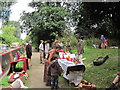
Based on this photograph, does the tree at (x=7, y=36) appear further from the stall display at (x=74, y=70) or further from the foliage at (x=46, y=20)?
the stall display at (x=74, y=70)

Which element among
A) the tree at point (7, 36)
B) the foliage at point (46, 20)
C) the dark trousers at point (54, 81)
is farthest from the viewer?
the tree at point (7, 36)

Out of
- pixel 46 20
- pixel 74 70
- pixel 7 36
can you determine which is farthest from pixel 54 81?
pixel 7 36

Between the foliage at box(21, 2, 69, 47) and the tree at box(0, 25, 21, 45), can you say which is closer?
the foliage at box(21, 2, 69, 47)

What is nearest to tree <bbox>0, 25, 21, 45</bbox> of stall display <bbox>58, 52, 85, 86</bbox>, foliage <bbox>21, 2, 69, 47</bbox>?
foliage <bbox>21, 2, 69, 47</bbox>

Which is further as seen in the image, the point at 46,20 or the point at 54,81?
the point at 46,20

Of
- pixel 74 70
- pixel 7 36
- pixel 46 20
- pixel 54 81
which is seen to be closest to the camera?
pixel 54 81

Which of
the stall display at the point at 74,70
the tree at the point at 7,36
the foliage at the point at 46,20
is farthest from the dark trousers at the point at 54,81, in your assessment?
the tree at the point at 7,36

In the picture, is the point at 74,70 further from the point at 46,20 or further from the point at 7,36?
the point at 7,36

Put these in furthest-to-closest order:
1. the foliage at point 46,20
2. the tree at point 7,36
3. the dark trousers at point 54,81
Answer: the tree at point 7,36 → the foliage at point 46,20 → the dark trousers at point 54,81

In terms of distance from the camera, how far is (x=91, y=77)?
769 centimetres

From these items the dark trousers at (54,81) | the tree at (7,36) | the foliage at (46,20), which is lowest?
the dark trousers at (54,81)

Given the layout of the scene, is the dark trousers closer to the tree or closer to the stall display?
the stall display

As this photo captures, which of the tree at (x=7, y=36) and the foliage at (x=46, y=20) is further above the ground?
the foliage at (x=46, y=20)

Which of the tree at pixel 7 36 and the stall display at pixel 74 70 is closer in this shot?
the stall display at pixel 74 70
